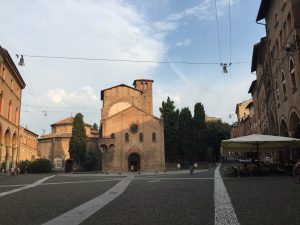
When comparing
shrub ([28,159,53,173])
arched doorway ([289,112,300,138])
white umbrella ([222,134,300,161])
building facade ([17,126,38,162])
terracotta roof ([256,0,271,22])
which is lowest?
shrub ([28,159,53,173])

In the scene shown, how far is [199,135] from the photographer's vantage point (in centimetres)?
5900

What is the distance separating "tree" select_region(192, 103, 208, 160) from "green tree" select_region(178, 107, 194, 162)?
803mm

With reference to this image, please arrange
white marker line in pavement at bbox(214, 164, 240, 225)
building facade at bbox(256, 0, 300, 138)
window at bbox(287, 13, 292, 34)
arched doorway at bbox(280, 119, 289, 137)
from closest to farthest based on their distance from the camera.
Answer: white marker line in pavement at bbox(214, 164, 240, 225)
building facade at bbox(256, 0, 300, 138)
window at bbox(287, 13, 292, 34)
arched doorway at bbox(280, 119, 289, 137)

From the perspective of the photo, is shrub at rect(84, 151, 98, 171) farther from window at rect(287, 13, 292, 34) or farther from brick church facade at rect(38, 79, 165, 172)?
window at rect(287, 13, 292, 34)

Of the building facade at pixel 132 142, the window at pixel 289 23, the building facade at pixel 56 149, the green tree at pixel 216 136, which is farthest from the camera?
the green tree at pixel 216 136

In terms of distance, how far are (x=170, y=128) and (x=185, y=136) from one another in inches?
122

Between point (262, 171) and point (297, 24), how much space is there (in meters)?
9.23

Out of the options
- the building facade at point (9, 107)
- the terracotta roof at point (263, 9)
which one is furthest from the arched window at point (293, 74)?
the building facade at point (9, 107)

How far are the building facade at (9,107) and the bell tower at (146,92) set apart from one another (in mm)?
25848

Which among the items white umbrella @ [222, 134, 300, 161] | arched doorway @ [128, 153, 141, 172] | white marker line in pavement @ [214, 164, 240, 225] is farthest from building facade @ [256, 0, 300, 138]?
arched doorway @ [128, 153, 141, 172]

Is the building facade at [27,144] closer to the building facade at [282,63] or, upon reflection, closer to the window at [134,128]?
the window at [134,128]

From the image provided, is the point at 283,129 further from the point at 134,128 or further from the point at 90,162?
the point at 90,162

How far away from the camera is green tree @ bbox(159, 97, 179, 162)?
55156mm

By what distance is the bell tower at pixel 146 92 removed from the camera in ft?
201
